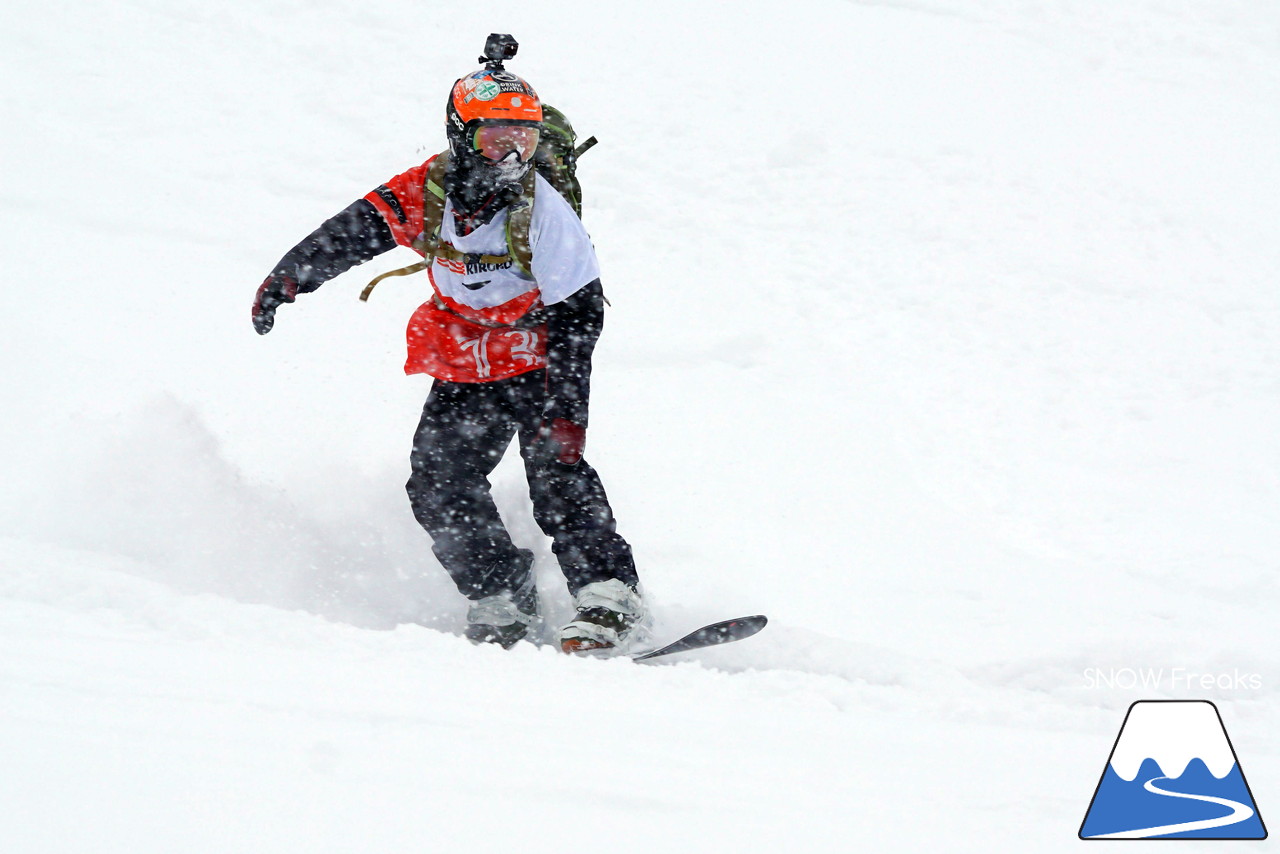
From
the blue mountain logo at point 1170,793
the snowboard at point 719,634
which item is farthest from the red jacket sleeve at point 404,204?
the blue mountain logo at point 1170,793

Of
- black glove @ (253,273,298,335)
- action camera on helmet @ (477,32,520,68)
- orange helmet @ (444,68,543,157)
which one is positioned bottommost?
black glove @ (253,273,298,335)

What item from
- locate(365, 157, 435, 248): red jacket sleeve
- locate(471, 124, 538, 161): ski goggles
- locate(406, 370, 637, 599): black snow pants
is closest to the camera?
locate(471, 124, 538, 161): ski goggles

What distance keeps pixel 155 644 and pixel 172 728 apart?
2.19 feet

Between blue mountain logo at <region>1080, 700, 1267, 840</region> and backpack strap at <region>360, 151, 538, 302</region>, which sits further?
backpack strap at <region>360, 151, 538, 302</region>

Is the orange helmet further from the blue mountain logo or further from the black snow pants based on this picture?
the blue mountain logo

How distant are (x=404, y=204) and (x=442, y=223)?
0.57 feet

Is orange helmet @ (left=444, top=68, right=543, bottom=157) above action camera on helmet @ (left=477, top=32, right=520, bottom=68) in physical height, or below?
below

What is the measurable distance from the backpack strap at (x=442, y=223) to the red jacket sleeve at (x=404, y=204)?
4 centimetres

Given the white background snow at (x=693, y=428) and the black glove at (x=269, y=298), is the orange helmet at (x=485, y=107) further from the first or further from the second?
the white background snow at (x=693, y=428)

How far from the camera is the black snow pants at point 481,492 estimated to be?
12.4 ft

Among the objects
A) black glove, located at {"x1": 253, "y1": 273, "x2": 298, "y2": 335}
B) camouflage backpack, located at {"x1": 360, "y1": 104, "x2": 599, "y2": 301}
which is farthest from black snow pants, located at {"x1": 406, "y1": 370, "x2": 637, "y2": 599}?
black glove, located at {"x1": 253, "y1": 273, "x2": 298, "y2": 335}

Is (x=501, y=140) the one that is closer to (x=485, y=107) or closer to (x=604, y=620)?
(x=485, y=107)

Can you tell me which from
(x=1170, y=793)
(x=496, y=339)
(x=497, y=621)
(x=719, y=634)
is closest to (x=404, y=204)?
(x=496, y=339)

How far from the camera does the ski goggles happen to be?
3.38m
